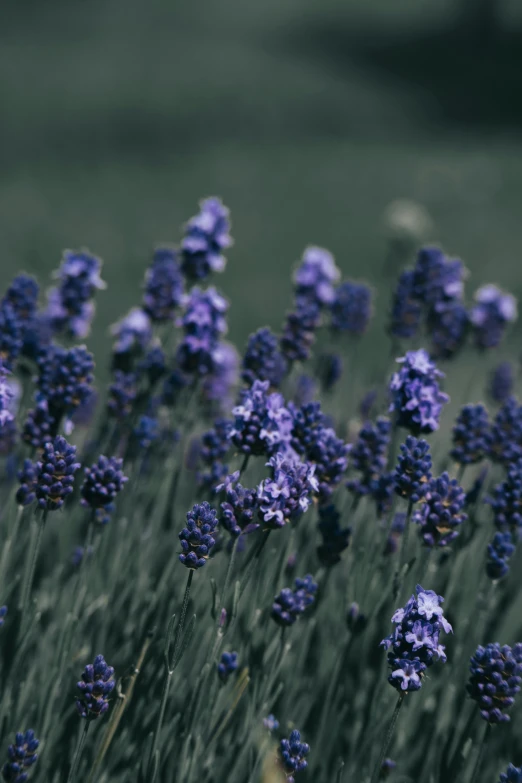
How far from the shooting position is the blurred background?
11.0 meters

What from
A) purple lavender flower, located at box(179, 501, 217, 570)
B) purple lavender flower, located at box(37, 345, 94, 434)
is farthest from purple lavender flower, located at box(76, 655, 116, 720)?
purple lavender flower, located at box(37, 345, 94, 434)

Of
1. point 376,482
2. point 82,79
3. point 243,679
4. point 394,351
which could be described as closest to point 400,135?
point 82,79

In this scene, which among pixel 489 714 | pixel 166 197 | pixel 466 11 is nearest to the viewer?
pixel 489 714

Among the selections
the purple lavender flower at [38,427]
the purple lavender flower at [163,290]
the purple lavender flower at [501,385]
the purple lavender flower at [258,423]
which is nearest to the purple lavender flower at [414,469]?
the purple lavender flower at [258,423]

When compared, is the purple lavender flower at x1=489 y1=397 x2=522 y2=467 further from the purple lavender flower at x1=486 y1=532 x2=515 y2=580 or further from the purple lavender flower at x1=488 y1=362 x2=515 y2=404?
the purple lavender flower at x1=488 y1=362 x2=515 y2=404

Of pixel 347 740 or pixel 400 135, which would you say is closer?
pixel 347 740

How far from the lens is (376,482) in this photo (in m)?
3.65

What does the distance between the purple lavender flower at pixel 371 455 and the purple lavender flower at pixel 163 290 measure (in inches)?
52.8

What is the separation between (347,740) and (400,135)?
10.5 metres

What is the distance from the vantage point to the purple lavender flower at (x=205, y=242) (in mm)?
4508

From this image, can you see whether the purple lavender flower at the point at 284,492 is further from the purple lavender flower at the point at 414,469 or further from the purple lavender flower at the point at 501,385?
the purple lavender flower at the point at 501,385

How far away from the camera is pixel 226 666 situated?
9.82ft

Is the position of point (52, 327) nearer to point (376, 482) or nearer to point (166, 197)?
point (376, 482)

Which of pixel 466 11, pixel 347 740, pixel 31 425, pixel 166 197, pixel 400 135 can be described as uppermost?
pixel 466 11
